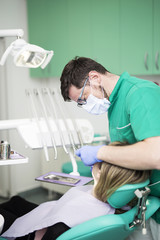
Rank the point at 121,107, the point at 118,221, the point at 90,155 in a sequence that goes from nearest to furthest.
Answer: the point at 118,221 < the point at 90,155 < the point at 121,107

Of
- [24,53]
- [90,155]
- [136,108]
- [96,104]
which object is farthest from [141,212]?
[24,53]

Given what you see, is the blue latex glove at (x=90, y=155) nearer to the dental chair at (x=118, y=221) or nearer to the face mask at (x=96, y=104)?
the dental chair at (x=118, y=221)

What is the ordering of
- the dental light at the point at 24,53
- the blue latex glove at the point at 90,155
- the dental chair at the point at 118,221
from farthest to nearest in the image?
1. the dental light at the point at 24,53
2. the blue latex glove at the point at 90,155
3. the dental chair at the point at 118,221

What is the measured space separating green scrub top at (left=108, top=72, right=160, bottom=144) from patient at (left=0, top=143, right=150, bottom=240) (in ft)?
0.51

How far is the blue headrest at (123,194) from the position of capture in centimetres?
96

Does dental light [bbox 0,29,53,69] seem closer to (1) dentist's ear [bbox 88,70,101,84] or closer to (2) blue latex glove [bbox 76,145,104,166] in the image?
(1) dentist's ear [bbox 88,70,101,84]

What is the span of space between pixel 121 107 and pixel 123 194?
39 cm

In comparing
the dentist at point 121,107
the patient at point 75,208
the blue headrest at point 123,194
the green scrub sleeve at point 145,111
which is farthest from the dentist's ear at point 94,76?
the blue headrest at point 123,194

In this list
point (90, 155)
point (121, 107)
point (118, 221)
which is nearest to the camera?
point (118, 221)

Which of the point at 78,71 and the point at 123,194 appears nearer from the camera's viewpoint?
the point at 123,194

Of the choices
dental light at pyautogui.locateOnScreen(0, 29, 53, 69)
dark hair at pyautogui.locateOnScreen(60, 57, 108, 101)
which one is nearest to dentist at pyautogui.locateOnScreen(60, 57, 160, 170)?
dark hair at pyautogui.locateOnScreen(60, 57, 108, 101)

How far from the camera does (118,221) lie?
94 cm

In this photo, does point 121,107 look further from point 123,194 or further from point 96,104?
point 123,194

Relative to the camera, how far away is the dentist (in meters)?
0.97
